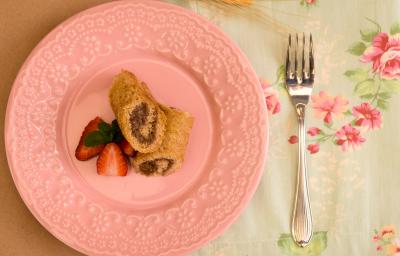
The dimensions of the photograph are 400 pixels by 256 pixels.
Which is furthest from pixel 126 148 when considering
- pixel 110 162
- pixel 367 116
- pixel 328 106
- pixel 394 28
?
pixel 394 28

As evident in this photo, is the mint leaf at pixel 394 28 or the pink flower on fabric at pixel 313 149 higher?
the mint leaf at pixel 394 28

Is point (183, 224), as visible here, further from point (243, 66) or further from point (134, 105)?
point (243, 66)

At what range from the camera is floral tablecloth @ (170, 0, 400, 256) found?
4.10 feet

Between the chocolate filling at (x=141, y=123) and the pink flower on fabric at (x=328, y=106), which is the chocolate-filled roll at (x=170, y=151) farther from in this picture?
the pink flower on fabric at (x=328, y=106)

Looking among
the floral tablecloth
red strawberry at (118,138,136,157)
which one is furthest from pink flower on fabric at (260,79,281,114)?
red strawberry at (118,138,136,157)

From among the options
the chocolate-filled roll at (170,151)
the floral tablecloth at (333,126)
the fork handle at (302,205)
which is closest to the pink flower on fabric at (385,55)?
the floral tablecloth at (333,126)

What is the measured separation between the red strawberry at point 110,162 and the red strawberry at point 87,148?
0.08 feet

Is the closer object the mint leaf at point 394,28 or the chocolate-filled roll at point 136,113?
the chocolate-filled roll at point 136,113

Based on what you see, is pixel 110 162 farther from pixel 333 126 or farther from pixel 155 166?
pixel 333 126

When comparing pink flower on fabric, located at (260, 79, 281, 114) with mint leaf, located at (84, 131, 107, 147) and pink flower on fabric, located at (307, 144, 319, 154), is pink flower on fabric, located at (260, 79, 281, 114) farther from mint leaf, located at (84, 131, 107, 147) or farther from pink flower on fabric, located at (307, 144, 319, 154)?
mint leaf, located at (84, 131, 107, 147)

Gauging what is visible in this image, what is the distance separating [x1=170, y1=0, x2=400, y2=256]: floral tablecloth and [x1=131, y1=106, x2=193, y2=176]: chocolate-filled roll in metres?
0.23

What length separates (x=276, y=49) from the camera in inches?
49.8

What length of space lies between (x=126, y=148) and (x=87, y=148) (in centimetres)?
10

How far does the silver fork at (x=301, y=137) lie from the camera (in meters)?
1.23
